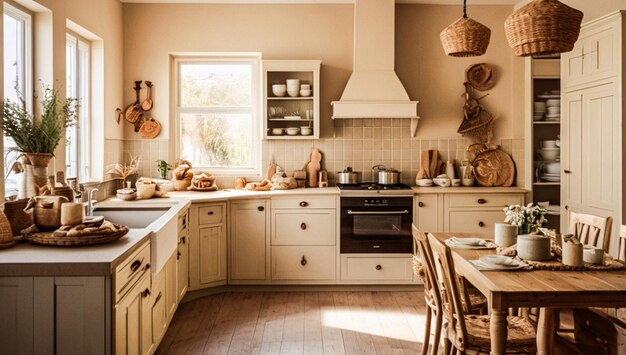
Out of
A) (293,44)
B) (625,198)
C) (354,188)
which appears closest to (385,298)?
(354,188)

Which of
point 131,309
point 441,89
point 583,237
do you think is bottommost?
A: point 131,309

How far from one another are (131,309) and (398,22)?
424 centimetres

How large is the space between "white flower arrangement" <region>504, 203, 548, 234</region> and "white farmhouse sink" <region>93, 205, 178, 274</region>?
2016 mm

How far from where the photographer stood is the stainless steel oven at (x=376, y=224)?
5.21 m

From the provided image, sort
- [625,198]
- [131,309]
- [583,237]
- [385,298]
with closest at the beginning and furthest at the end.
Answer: [131,309]
[583,237]
[625,198]
[385,298]

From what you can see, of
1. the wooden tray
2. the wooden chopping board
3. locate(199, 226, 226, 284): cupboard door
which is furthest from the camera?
the wooden chopping board

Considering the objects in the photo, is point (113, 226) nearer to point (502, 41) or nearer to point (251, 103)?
point (251, 103)

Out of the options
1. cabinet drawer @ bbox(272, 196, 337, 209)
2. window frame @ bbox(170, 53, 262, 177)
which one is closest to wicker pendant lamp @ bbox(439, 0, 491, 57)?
cabinet drawer @ bbox(272, 196, 337, 209)

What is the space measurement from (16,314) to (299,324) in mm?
2351

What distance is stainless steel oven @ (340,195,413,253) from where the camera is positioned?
5.21 meters

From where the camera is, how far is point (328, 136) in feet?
19.1

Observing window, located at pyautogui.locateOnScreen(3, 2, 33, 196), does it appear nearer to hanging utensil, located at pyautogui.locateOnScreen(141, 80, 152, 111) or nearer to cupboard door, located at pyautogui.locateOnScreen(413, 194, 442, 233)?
hanging utensil, located at pyautogui.locateOnScreen(141, 80, 152, 111)

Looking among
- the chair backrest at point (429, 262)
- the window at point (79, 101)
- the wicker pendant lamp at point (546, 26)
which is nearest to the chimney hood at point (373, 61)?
the window at point (79, 101)

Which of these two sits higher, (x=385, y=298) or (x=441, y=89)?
(x=441, y=89)
